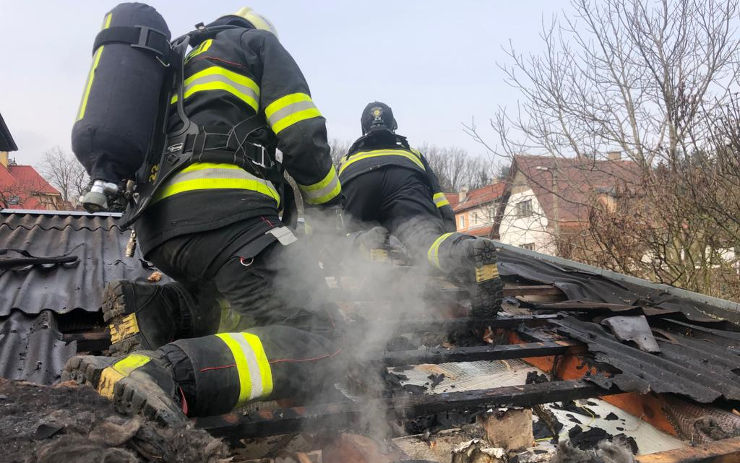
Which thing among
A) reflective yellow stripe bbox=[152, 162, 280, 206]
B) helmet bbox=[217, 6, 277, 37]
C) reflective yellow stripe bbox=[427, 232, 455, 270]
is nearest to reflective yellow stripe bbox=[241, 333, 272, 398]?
reflective yellow stripe bbox=[152, 162, 280, 206]

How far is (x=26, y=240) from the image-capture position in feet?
15.4

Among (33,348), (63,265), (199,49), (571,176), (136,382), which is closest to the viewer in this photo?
(136,382)

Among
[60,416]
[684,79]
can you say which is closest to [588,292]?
→ [60,416]

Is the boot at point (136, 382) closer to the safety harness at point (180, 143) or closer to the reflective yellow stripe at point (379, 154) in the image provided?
the safety harness at point (180, 143)

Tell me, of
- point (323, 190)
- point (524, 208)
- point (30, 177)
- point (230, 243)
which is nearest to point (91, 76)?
point (230, 243)

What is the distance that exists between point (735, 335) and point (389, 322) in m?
2.23

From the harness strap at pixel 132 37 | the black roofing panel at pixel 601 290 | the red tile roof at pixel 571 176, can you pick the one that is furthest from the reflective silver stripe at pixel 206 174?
the red tile roof at pixel 571 176

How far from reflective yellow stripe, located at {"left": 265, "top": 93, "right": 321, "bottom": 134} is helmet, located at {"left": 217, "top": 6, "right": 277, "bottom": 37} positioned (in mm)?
617

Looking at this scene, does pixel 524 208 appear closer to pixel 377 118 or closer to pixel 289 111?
pixel 377 118

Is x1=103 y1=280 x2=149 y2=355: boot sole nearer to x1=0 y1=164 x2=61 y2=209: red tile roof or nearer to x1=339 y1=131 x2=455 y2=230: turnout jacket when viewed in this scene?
x1=339 y1=131 x2=455 y2=230: turnout jacket

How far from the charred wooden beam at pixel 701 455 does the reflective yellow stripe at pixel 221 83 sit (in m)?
2.04

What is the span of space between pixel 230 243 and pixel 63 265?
2.83 metres

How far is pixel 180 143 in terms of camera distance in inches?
79.8

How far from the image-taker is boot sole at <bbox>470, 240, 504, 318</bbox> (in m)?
3.04
